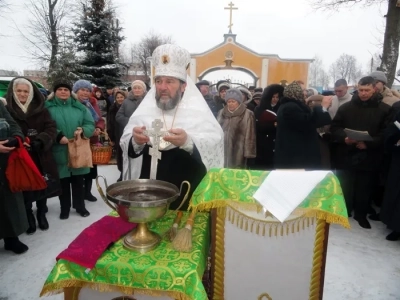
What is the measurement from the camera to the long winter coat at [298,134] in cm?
420

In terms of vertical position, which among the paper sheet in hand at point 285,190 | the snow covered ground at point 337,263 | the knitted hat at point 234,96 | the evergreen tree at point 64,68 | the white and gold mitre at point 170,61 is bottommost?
the snow covered ground at point 337,263

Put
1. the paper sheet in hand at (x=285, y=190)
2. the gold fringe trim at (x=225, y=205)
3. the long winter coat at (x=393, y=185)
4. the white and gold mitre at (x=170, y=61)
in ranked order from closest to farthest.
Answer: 1. the paper sheet in hand at (x=285, y=190)
2. the gold fringe trim at (x=225, y=205)
3. the white and gold mitre at (x=170, y=61)
4. the long winter coat at (x=393, y=185)

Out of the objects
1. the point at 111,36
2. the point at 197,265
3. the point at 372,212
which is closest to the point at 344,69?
the point at 111,36

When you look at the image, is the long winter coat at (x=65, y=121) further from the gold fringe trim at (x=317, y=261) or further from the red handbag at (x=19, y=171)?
the gold fringe trim at (x=317, y=261)

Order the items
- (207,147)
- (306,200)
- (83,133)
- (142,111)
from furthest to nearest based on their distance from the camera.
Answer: (83,133), (142,111), (207,147), (306,200)

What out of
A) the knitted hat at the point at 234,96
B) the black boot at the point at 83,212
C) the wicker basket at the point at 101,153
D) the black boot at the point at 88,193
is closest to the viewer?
the black boot at the point at 83,212

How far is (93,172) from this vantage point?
5.45 meters

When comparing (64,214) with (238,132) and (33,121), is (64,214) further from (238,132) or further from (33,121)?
(238,132)

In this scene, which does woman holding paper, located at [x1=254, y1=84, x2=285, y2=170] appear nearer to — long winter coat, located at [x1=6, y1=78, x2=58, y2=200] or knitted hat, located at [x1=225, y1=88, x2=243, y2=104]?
knitted hat, located at [x1=225, y1=88, x2=243, y2=104]

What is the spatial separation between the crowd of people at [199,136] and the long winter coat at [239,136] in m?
0.02

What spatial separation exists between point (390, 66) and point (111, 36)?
12025mm

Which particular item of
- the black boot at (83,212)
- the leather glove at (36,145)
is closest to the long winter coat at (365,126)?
the black boot at (83,212)

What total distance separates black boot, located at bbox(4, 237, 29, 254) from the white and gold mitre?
2557 mm

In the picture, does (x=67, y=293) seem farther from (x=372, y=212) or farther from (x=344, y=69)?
(x=344, y=69)
